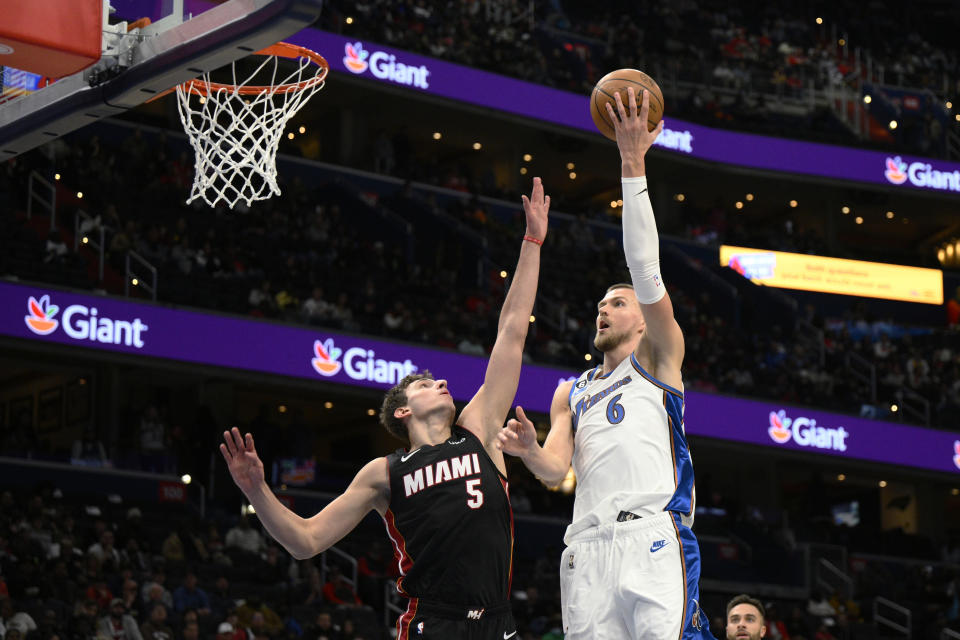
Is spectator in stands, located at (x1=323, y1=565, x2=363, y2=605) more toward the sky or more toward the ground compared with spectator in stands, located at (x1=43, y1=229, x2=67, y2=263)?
more toward the ground

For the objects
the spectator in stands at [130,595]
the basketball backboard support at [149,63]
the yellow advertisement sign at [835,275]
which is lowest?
the spectator in stands at [130,595]

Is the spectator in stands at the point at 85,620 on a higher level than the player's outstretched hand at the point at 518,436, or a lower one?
lower

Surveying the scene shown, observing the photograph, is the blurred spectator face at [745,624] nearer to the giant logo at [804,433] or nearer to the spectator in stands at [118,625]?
the spectator in stands at [118,625]

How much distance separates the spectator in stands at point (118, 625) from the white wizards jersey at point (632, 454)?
8671 mm

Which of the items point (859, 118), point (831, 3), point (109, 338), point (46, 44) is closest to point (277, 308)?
point (109, 338)

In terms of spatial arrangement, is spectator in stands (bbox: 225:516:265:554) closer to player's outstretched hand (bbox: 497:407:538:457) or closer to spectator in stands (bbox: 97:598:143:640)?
spectator in stands (bbox: 97:598:143:640)

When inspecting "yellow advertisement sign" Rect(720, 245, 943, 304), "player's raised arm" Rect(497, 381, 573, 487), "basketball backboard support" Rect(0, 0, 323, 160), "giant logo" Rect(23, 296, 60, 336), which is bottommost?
"player's raised arm" Rect(497, 381, 573, 487)

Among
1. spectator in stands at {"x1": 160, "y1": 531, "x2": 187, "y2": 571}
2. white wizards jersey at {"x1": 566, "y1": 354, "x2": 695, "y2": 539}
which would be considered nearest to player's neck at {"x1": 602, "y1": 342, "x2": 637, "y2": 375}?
white wizards jersey at {"x1": 566, "y1": 354, "x2": 695, "y2": 539}

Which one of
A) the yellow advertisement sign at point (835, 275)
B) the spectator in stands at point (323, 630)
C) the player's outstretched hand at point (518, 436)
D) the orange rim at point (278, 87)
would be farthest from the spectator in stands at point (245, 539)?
the yellow advertisement sign at point (835, 275)

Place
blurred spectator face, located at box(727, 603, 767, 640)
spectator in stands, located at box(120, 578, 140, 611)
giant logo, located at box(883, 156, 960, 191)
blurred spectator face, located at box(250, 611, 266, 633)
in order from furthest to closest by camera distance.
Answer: giant logo, located at box(883, 156, 960, 191) → blurred spectator face, located at box(250, 611, 266, 633) → spectator in stands, located at box(120, 578, 140, 611) → blurred spectator face, located at box(727, 603, 767, 640)

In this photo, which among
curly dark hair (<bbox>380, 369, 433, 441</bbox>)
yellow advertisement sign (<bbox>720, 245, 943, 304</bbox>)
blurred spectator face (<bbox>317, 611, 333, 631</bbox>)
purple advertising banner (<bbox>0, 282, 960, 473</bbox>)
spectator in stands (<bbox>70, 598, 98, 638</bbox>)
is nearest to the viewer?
curly dark hair (<bbox>380, 369, 433, 441</bbox>)

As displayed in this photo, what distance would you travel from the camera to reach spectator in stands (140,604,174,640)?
1395 centimetres

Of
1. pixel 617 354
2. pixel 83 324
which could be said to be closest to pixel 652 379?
pixel 617 354

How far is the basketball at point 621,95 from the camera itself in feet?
21.4
